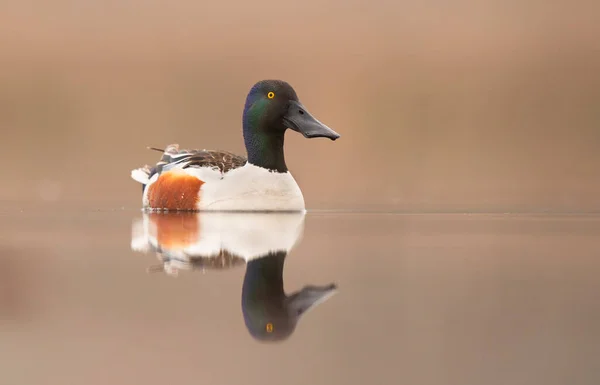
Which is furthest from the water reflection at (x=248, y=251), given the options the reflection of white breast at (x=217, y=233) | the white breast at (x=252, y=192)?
the white breast at (x=252, y=192)

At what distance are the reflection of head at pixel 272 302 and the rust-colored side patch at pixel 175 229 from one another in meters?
1.50

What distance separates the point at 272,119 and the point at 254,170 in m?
0.61

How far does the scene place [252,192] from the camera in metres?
9.09

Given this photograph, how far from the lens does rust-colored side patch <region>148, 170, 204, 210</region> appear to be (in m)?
9.39

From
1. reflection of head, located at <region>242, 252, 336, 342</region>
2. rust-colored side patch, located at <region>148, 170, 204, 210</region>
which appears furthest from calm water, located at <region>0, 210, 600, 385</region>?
rust-colored side patch, located at <region>148, 170, 204, 210</region>

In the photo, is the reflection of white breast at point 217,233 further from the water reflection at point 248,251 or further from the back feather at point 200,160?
the back feather at point 200,160

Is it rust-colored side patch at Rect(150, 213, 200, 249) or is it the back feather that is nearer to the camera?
rust-colored side patch at Rect(150, 213, 200, 249)

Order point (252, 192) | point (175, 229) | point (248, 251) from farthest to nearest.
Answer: point (252, 192), point (175, 229), point (248, 251)

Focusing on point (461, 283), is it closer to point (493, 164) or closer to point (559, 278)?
point (559, 278)

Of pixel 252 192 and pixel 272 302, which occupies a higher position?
pixel 252 192

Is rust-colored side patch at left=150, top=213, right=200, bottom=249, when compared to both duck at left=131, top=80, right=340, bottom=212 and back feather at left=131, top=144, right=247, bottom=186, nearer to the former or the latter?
duck at left=131, top=80, right=340, bottom=212

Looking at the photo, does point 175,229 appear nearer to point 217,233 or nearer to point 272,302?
point 217,233

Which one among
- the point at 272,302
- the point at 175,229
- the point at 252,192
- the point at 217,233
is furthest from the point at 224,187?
the point at 272,302

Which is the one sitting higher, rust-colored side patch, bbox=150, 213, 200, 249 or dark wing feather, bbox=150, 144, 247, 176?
dark wing feather, bbox=150, 144, 247, 176
